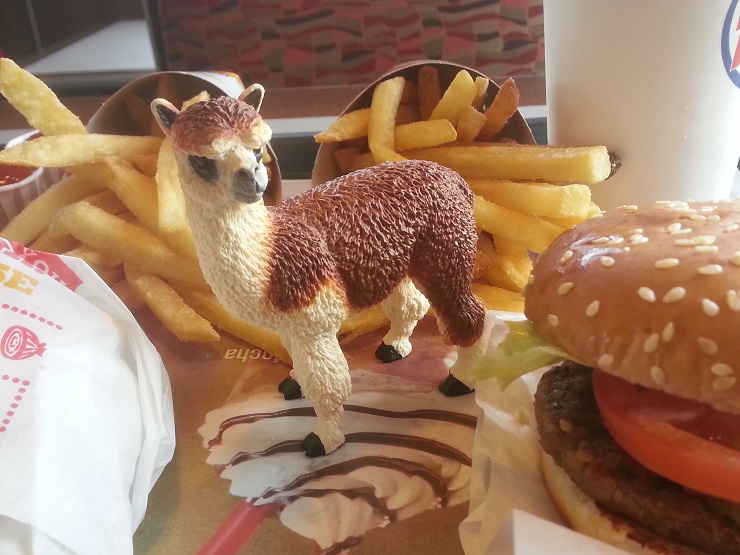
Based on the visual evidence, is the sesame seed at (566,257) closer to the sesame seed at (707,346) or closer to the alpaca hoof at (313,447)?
the sesame seed at (707,346)

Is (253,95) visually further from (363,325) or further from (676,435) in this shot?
(676,435)

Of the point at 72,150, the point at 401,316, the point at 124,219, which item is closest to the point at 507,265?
the point at 401,316

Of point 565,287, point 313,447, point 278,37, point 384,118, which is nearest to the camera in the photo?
point 565,287

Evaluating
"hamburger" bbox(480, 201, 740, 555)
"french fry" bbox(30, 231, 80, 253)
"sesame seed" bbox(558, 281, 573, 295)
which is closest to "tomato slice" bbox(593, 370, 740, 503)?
"hamburger" bbox(480, 201, 740, 555)

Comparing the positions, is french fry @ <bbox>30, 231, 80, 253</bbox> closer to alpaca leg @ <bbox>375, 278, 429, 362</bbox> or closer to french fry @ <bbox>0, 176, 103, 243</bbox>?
french fry @ <bbox>0, 176, 103, 243</bbox>

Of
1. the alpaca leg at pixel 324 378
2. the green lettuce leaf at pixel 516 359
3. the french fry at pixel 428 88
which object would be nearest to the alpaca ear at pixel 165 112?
the alpaca leg at pixel 324 378

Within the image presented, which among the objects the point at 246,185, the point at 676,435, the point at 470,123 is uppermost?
the point at 246,185
